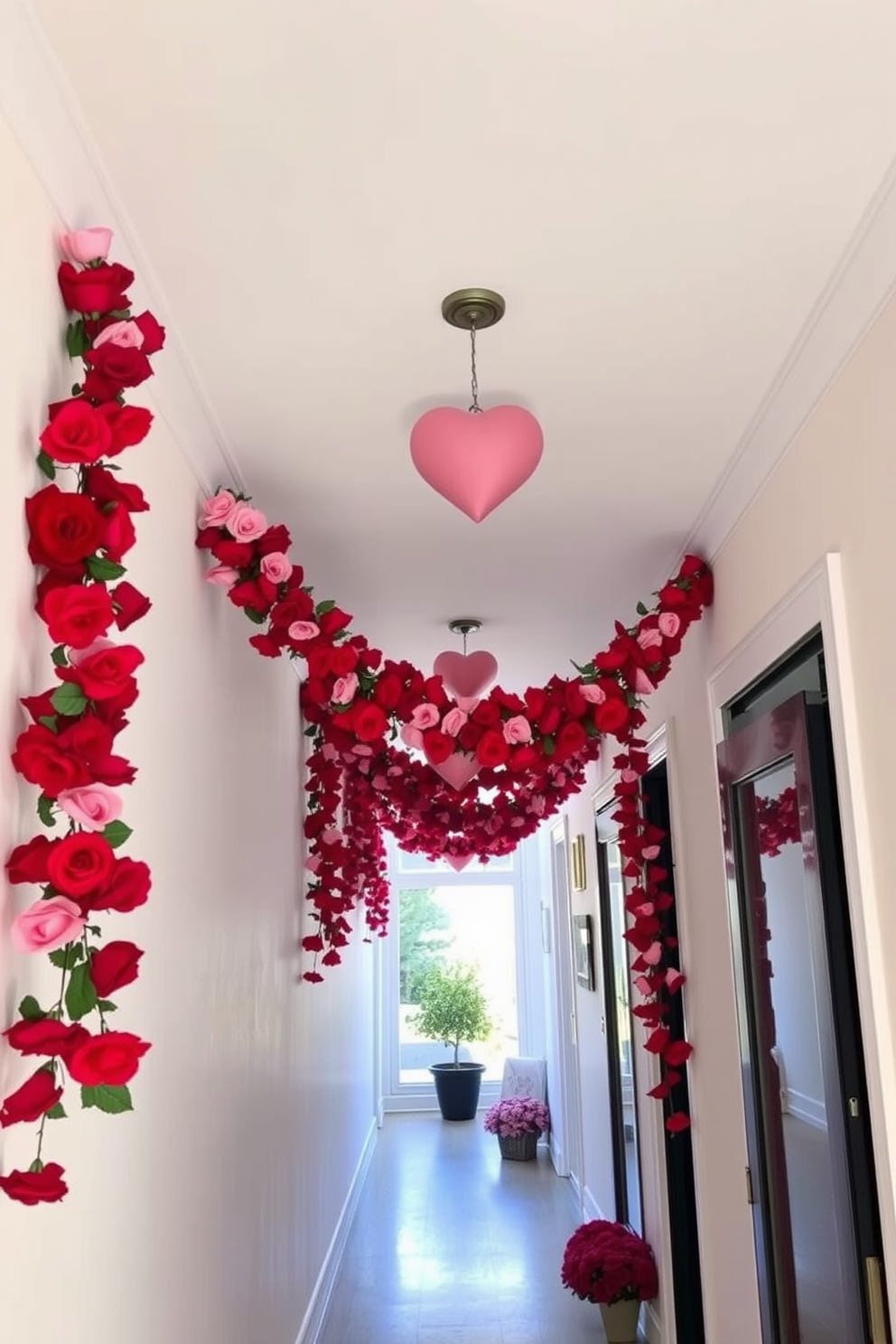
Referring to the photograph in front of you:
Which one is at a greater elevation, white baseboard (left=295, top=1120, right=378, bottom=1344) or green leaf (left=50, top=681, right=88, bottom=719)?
green leaf (left=50, top=681, right=88, bottom=719)

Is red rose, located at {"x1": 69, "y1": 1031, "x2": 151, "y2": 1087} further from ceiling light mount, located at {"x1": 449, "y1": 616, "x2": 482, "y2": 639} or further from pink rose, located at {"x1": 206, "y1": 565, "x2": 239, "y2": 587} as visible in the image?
ceiling light mount, located at {"x1": 449, "y1": 616, "x2": 482, "y2": 639}

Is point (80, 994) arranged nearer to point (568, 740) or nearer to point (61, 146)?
point (61, 146)

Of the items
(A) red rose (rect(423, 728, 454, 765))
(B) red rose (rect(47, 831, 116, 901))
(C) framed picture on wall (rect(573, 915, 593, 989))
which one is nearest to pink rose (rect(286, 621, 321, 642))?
(A) red rose (rect(423, 728, 454, 765))

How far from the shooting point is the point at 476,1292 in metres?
4.11

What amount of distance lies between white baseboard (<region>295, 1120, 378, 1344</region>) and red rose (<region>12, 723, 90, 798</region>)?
2.94 metres

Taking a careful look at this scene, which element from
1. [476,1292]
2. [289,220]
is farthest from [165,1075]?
[476,1292]

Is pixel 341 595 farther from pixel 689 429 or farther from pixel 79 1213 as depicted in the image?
pixel 79 1213

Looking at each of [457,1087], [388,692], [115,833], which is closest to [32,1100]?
[115,833]

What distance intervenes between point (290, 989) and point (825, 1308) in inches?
80.1

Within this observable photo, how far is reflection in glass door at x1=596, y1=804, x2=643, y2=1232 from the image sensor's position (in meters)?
3.99

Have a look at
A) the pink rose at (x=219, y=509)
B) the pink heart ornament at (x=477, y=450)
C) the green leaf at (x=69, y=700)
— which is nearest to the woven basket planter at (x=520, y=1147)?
the pink rose at (x=219, y=509)

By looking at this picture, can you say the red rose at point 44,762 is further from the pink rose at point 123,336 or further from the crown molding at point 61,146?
the crown molding at point 61,146

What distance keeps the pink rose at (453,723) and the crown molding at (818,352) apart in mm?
812

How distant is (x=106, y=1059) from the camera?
105cm
